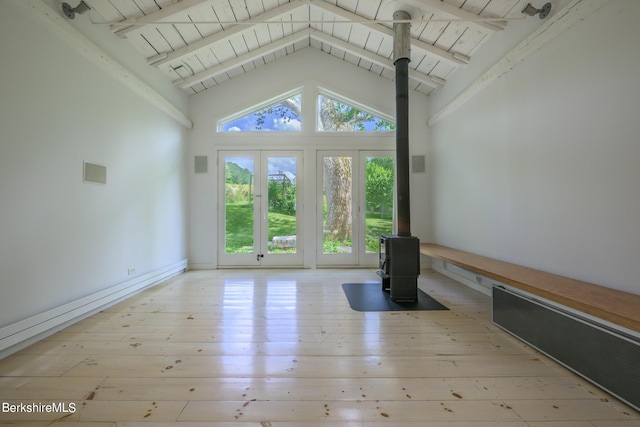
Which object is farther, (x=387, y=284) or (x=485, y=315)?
(x=387, y=284)

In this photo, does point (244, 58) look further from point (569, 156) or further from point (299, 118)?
point (569, 156)

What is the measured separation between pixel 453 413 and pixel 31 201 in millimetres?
3220

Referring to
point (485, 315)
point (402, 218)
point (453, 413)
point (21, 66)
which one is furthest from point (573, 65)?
point (21, 66)

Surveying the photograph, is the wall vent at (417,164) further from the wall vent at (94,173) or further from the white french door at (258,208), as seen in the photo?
the wall vent at (94,173)

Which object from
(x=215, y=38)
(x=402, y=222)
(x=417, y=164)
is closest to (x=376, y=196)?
(x=417, y=164)

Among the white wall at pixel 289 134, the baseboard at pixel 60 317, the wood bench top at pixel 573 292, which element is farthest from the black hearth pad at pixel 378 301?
the baseboard at pixel 60 317

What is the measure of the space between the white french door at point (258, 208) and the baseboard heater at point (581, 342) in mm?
3424

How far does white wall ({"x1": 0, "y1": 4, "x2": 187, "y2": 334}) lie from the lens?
1.96m

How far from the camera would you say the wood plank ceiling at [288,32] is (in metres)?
2.92

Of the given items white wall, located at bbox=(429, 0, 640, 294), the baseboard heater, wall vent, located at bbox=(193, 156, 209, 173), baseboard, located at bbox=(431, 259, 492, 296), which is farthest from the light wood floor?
wall vent, located at bbox=(193, 156, 209, 173)

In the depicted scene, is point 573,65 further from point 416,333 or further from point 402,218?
point 416,333

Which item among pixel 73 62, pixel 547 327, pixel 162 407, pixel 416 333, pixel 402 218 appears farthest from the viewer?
pixel 402 218

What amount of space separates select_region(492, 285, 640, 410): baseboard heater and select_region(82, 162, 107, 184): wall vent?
4.03 meters

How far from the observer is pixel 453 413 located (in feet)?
4.54
